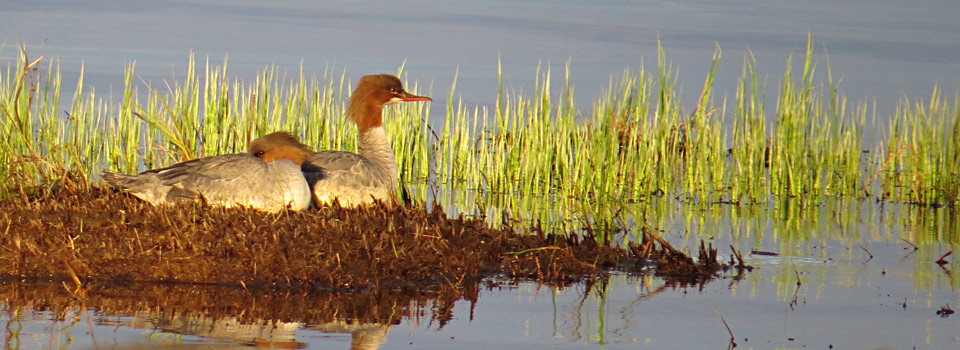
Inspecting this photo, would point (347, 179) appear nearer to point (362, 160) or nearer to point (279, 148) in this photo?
point (362, 160)

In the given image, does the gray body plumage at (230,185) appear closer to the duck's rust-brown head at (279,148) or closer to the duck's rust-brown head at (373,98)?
the duck's rust-brown head at (279,148)

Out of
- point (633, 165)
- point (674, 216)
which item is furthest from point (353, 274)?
point (633, 165)

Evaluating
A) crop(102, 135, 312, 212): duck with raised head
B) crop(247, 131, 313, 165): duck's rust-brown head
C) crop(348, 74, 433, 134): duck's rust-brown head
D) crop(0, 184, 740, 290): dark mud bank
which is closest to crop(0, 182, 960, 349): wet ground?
crop(0, 184, 740, 290): dark mud bank

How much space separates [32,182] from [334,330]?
4466 mm

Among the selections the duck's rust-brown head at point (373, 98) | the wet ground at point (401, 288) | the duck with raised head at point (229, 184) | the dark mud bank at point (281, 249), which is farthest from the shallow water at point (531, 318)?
the duck's rust-brown head at point (373, 98)

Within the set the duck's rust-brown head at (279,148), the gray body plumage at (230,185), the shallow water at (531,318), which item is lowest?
the shallow water at (531,318)

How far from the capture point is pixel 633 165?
1259 cm

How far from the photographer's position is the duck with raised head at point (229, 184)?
8.97 metres

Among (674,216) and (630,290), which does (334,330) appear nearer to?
(630,290)

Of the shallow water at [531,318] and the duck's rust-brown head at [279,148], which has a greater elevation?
the duck's rust-brown head at [279,148]

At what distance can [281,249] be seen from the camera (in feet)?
24.5

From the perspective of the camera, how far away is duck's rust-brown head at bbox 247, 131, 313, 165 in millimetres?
10109

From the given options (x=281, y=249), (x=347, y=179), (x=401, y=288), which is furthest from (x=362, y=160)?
(x=401, y=288)

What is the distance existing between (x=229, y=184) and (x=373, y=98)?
247 centimetres
